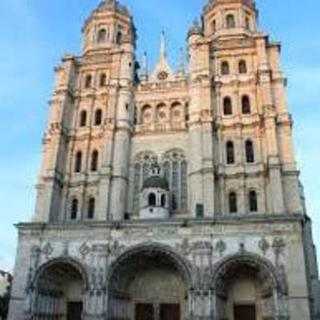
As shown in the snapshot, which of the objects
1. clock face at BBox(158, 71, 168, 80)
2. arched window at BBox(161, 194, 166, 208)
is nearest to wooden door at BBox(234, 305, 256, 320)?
arched window at BBox(161, 194, 166, 208)

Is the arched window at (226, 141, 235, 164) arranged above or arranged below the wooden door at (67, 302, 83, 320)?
above

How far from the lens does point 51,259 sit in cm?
2552

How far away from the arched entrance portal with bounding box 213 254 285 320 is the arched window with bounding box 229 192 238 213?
391cm

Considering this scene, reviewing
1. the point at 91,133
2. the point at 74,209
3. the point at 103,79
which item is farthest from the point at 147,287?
the point at 103,79

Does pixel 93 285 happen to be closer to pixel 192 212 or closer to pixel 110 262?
pixel 110 262

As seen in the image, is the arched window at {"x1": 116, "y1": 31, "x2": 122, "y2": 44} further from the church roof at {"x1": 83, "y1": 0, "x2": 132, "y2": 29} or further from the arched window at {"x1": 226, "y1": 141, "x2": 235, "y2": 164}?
the arched window at {"x1": 226, "y1": 141, "x2": 235, "y2": 164}

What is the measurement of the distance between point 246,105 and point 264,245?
34.2ft

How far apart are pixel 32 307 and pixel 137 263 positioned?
18.7ft

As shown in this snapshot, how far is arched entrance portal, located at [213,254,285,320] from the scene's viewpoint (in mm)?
22766

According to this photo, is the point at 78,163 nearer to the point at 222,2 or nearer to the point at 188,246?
the point at 188,246

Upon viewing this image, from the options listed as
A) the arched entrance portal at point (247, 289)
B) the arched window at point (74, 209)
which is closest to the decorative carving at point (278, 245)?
the arched entrance portal at point (247, 289)

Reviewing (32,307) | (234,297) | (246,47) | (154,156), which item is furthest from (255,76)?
(32,307)

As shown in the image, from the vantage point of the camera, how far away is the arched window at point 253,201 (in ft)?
89.6

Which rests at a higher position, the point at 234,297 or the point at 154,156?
the point at 154,156
